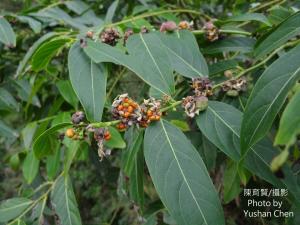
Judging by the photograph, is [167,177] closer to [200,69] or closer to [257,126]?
[257,126]

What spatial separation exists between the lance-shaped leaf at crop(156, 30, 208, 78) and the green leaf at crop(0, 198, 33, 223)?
51 centimetres

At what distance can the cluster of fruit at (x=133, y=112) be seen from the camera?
68cm

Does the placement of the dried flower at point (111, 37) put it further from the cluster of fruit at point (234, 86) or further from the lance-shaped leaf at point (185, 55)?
the cluster of fruit at point (234, 86)

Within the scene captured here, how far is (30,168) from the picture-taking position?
1.29m

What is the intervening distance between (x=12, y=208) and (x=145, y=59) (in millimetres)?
503

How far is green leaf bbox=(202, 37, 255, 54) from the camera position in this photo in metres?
0.95

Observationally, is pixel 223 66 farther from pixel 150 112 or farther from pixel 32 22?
pixel 32 22

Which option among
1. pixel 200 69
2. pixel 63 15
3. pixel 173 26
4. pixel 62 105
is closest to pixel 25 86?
pixel 62 105

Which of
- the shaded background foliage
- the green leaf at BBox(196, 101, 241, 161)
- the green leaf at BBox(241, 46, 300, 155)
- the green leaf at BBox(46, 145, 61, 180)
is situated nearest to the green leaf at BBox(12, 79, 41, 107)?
the shaded background foliage

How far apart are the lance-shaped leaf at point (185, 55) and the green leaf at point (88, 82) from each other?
174 mm

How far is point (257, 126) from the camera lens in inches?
22.2

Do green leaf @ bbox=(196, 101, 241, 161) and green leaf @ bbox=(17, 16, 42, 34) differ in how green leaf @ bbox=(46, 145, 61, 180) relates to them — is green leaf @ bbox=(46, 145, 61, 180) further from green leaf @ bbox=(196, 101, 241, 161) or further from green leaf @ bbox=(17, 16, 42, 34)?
green leaf @ bbox=(196, 101, 241, 161)

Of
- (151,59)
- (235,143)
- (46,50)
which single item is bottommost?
(235,143)

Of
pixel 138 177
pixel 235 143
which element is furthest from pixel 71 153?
pixel 235 143
